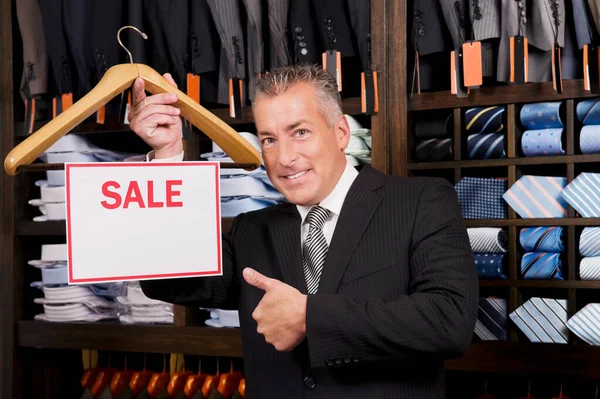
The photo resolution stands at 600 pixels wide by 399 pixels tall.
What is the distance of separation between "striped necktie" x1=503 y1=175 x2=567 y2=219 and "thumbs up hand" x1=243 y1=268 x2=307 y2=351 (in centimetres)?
120

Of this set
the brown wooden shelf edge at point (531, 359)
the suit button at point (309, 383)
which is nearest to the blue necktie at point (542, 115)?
the brown wooden shelf edge at point (531, 359)

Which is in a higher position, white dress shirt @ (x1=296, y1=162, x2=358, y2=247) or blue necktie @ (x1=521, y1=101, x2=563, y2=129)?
blue necktie @ (x1=521, y1=101, x2=563, y2=129)

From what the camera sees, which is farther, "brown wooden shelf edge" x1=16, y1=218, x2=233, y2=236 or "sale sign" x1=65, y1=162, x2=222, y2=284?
"brown wooden shelf edge" x1=16, y1=218, x2=233, y2=236

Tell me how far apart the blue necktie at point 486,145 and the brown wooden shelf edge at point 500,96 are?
106 mm

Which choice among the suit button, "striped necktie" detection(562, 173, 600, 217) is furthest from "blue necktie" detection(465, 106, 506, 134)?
the suit button

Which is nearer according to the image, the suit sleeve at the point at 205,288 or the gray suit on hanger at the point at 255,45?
the suit sleeve at the point at 205,288

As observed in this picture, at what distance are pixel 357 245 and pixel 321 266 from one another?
93 mm

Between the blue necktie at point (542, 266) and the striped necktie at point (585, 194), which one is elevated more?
the striped necktie at point (585, 194)

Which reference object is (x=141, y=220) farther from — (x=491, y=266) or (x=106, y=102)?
(x=491, y=266)

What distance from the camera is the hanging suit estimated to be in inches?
105

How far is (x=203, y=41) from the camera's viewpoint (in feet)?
8.79

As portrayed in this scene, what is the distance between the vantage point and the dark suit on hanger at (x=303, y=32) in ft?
8.32

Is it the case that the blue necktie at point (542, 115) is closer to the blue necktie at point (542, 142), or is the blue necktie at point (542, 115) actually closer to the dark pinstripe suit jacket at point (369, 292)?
the blue necktie at point (542, 142)

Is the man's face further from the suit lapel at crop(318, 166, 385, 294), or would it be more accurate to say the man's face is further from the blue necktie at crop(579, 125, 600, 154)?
the blue necktie at crop(579, 125, 600, 154)
